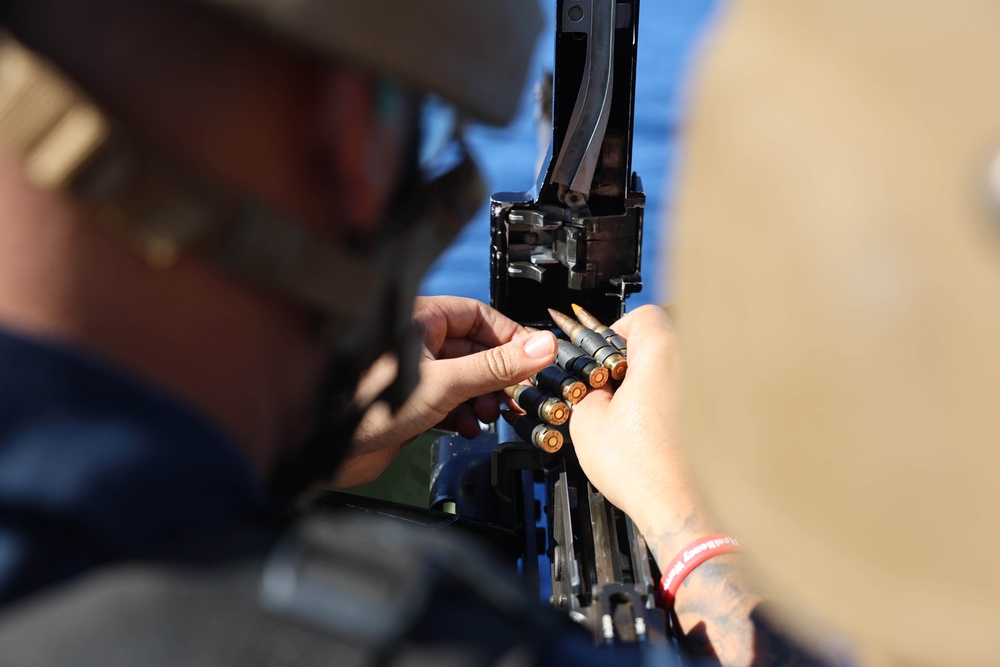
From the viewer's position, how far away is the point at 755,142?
0.52 m

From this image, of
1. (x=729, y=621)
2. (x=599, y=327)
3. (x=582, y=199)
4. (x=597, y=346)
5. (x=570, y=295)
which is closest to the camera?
(x=729, y=621)

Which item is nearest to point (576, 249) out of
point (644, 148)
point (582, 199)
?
point (582, 199)

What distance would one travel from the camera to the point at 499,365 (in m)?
1.98

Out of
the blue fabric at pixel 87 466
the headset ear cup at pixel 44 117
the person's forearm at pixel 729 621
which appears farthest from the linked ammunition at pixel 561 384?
the headset ear cup at pixel 44 117

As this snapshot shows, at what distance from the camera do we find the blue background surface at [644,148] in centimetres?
391

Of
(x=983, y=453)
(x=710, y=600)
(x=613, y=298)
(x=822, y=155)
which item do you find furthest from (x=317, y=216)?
(x=613, y=298)

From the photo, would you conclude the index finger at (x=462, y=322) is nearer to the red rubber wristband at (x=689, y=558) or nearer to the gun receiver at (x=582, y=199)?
the gun receiver at (x=582, y=199)

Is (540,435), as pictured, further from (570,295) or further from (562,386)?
(570,295)

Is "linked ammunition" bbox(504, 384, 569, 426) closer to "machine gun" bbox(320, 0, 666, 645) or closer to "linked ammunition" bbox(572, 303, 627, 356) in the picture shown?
"machine gun" bbox(320, 0, 666, 645)

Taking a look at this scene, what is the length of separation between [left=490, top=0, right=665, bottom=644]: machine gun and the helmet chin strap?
2.86ft

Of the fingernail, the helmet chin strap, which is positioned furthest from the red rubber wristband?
the helmet chin strap

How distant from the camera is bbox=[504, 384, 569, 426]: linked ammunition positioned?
1.92m

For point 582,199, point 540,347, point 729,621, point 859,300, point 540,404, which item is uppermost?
point 859,300

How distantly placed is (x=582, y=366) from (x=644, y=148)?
127 inches
